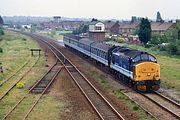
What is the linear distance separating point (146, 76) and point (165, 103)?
427cm

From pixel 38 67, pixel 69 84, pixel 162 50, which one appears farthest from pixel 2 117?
pixel 162 50

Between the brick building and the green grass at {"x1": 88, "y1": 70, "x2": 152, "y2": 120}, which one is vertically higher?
the brick building

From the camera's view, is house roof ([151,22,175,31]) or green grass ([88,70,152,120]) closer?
green grass ([88,70,152,120])

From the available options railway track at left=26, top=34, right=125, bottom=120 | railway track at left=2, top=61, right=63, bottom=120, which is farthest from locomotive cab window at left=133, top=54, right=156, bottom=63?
railway track at left=2, top=61, right=63, bottom=120

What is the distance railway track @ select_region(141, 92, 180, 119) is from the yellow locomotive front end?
74cm

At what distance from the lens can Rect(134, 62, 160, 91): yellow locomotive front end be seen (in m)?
26.9

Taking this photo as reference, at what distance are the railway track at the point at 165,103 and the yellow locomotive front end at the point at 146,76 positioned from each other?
2.43 ft

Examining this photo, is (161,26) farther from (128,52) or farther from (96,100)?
(96,100)

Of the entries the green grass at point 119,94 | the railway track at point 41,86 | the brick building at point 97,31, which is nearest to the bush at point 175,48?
the green grass at point 119,94

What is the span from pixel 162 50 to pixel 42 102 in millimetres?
45415

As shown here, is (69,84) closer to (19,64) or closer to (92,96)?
(92,96)

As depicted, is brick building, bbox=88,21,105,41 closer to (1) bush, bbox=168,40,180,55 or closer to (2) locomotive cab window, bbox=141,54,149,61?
(1) bush, bbox=168,40,180,55

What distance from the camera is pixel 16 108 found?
22.1m

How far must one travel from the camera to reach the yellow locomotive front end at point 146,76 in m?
26.9
